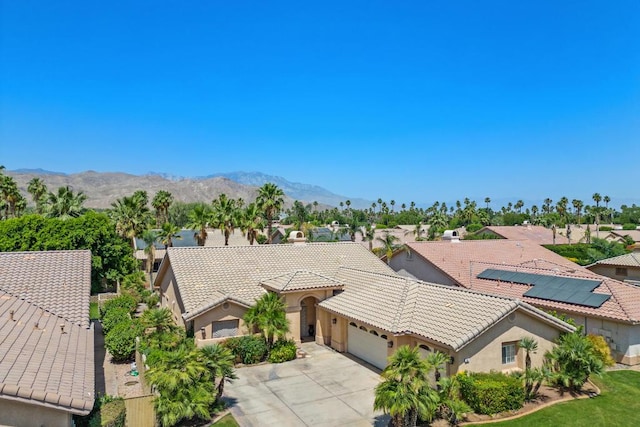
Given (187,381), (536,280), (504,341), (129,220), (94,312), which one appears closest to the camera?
(187,381)

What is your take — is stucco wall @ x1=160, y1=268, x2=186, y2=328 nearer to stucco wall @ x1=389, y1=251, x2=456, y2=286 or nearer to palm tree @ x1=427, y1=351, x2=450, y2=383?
palm tree @ x1=427, y1=351, x2=450, y2=383

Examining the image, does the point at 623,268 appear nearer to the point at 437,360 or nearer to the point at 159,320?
Result: the point at 437,360

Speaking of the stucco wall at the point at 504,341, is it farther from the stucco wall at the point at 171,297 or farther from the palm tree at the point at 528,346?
the stucco wall at the point at 171,297

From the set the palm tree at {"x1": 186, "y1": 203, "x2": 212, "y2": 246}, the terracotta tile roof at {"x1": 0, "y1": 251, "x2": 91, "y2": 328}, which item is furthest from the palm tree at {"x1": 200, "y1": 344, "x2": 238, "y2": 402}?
the palm tree at {"x1": 186, "y1": 203, "x2": 212, "y2": 246}

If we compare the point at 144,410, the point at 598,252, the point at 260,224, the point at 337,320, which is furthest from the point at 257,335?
the point at 598,252

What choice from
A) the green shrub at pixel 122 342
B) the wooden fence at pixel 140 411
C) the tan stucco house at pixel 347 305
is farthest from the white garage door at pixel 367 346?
the green shrub at pixel 122 342

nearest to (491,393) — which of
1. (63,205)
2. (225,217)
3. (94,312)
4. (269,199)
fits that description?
(94,312)

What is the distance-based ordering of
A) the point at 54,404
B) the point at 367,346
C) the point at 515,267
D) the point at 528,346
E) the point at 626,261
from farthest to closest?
the point at 626,261
the point at 515,267
the point at 367,346
the point at 528,346
the point at 54,404

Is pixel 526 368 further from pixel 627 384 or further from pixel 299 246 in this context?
pixel 299 246
